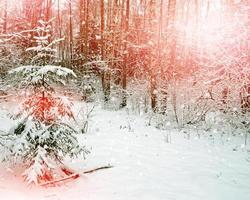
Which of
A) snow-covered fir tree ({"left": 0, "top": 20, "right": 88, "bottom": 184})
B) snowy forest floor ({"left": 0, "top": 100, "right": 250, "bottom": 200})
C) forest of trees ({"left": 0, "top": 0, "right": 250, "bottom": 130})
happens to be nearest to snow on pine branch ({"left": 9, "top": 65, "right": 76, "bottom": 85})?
snow-covered fir tree ({"left": 0, "top": 20, "right": 88, "bottom": 184})

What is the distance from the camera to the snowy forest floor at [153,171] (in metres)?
7.99

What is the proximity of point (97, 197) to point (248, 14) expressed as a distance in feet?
23.1

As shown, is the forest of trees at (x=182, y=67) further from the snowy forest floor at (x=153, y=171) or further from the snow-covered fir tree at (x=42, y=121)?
the snowy forest floor at (x=153, y=171)

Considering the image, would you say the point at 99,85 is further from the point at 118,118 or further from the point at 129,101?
the point at 118,118

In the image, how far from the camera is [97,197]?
25.7ft

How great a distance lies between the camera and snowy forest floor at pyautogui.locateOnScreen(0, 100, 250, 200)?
799 cm

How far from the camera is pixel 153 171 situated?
9.49 metres

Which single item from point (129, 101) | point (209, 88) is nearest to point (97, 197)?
point (209, 88)

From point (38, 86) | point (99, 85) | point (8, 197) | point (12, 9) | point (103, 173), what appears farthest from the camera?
point (12, 9)

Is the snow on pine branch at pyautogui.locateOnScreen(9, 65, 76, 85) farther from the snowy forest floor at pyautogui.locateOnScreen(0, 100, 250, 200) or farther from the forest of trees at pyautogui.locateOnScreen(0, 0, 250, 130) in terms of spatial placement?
the snowy forest floor at pyautogui.locateOnScreen(0, 100, 250, 200)

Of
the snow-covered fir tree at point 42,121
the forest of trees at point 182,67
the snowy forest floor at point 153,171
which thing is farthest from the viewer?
the forest of trees at point 182,67

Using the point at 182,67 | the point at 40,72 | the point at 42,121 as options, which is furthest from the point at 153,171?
the point at 182,67

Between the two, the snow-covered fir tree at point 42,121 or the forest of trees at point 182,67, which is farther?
the forest of trees at point 182,67

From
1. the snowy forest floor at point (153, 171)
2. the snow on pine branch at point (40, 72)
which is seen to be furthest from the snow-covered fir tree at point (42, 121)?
the snowy forest floor at point (153, 171)
